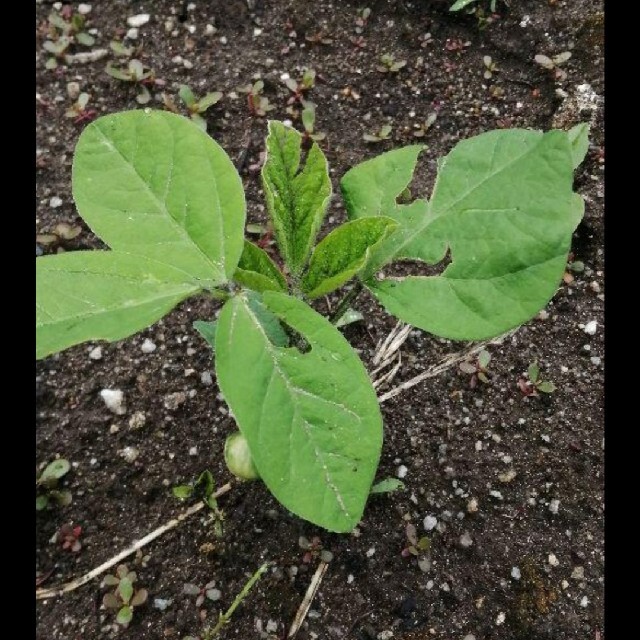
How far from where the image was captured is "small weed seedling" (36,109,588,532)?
1086 mm

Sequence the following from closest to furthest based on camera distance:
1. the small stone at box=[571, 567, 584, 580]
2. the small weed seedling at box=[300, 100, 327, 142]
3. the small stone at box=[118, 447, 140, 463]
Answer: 1. the small stone at box=[571, 567, 584, 580]
2. the small stone at box=[118, 447, 140, 463]
3. the small weed seedling at box=[300, 100, 327, 142]

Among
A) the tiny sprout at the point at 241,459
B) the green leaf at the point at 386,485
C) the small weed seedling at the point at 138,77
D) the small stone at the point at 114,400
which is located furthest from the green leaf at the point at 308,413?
the small weed seedling at the point at 138,77

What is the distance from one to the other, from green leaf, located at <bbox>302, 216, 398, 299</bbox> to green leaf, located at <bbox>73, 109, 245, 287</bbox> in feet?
0.62

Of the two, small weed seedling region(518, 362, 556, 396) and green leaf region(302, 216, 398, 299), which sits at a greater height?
green leaf region(302, 216, 398, 299)

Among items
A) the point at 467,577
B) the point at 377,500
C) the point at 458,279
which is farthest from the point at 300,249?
the point at 467,577

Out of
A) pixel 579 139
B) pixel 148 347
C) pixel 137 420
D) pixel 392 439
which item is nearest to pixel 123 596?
pixel 137 420

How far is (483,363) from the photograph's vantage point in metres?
1.97

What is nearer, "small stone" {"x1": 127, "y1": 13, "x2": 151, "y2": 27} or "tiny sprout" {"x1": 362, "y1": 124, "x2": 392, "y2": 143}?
"tiny sprout" {"x1": 362, "y1": 124, "x2": 392, "y2": 143}

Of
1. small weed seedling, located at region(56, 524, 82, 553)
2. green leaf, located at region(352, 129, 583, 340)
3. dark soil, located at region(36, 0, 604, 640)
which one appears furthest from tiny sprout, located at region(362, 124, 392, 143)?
small weed seedling, located at region(56, 524, 82, 553)

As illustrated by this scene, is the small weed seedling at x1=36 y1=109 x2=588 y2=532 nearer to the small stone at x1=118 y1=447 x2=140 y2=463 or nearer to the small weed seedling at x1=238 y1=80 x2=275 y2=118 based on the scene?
the small stone at x1=118 y1=447 x2=140 y2=463

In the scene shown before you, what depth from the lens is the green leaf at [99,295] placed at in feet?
3.49

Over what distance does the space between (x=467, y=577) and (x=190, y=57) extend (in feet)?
6.40

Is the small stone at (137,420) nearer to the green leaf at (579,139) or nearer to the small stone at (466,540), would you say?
the small stone at (466,540)

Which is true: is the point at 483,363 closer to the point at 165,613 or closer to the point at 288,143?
the point at 288,143
